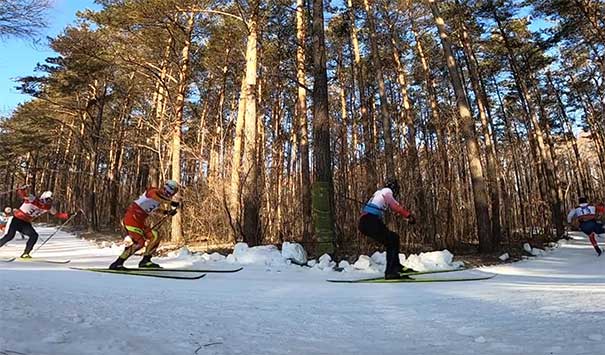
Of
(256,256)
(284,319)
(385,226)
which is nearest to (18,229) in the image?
(256,256)

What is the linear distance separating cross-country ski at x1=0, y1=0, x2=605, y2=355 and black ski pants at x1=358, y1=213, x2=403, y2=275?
2cm

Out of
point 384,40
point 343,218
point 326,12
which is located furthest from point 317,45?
point 384,40

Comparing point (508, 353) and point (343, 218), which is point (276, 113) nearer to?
point (343, 218)

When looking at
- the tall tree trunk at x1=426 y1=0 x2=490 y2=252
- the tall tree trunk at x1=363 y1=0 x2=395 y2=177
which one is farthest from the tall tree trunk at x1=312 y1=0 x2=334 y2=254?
the tall tree trunk at x1=426 y1=0 x2=490 y2=252

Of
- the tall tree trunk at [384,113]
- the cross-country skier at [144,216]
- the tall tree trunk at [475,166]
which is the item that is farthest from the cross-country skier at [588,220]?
the cross-country skier at [144,216]

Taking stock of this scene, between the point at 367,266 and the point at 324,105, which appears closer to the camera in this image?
the point at 367,266

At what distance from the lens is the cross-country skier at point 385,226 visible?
21.2 feet

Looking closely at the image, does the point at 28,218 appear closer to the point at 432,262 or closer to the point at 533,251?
the point at 432,262

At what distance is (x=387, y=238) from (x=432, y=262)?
2.20 metres

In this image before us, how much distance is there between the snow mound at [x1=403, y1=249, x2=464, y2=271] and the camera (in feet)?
26.2

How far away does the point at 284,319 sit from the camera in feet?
10.9

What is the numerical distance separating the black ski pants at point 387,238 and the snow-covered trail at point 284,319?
127 cm

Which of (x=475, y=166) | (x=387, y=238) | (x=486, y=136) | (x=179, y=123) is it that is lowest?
(x=387, y=238)

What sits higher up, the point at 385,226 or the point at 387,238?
the point at 385,226
